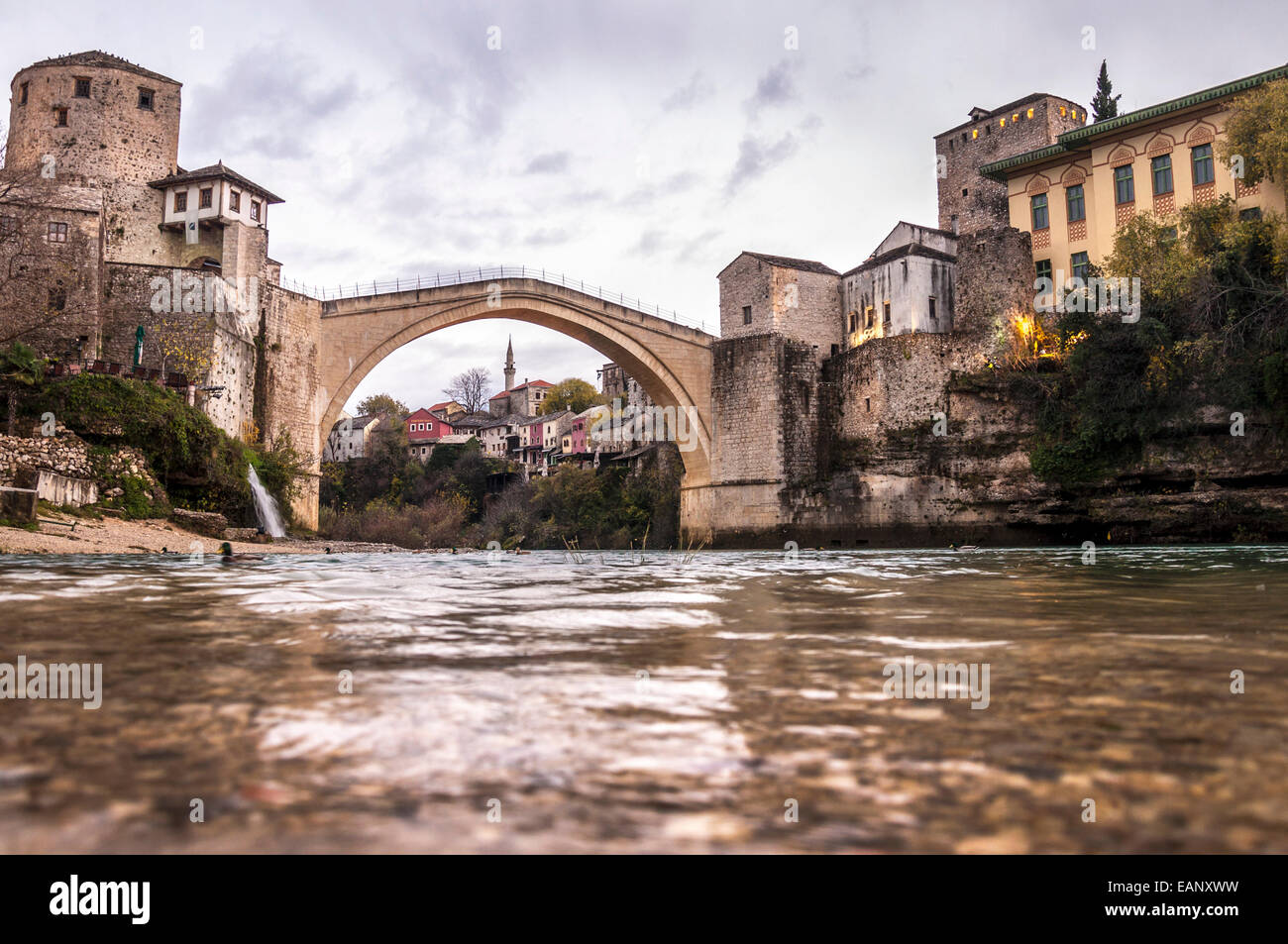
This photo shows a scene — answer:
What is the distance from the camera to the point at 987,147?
118 ft

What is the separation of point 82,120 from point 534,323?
50.9 ft

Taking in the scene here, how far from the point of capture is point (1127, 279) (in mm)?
21438

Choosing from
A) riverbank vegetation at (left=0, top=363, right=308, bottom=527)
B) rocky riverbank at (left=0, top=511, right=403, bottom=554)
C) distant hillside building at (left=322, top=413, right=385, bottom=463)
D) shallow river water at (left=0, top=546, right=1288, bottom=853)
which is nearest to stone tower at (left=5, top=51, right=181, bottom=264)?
riverbank vegetation at (left=0, top=363, right=308, bottom=527)

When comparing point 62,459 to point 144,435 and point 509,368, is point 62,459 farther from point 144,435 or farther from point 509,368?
point 509,368

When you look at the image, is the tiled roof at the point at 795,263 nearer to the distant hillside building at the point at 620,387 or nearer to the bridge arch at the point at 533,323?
the bridge arch at the point at 533,323

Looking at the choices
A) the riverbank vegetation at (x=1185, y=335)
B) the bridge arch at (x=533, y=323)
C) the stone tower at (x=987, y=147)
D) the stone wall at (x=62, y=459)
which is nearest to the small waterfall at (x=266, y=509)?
the stone wall at (x=62, y=459)

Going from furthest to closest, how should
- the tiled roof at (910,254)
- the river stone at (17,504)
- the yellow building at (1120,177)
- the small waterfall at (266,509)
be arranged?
the tiled roof at (910,254) → the yellow building at (1120,177) → the small waterfall at (266,509) → the river stone at (17,504)

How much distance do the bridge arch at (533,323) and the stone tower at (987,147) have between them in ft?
44.5

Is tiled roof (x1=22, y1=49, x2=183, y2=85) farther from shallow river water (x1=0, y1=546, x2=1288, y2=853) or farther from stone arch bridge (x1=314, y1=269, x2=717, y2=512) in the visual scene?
shallow river water (x1=0, y1=546, x2=1288, y2=853)

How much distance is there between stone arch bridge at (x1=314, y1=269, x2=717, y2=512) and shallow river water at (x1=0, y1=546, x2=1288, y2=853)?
2207 centimetres

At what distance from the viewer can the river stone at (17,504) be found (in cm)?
1109

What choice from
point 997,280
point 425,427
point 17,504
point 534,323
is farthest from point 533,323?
point 425,427
